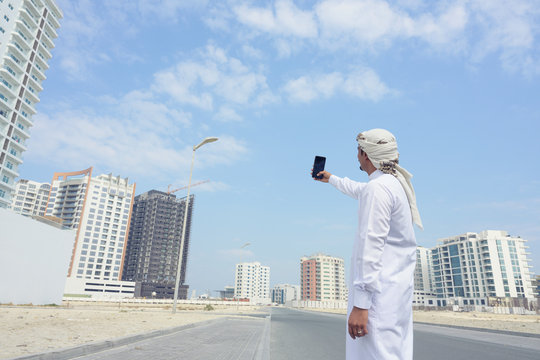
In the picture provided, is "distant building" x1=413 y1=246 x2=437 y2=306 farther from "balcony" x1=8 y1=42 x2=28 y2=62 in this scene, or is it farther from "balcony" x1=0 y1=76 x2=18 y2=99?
"balcony" x1=8 y1=42 x2=28 y2=62

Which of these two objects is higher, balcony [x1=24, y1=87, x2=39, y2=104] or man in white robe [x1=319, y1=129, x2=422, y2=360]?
balcony [x1=24, y1=87, x2=39, y2=104]

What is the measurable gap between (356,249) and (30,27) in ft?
282


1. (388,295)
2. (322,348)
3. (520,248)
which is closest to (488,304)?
(520,248)

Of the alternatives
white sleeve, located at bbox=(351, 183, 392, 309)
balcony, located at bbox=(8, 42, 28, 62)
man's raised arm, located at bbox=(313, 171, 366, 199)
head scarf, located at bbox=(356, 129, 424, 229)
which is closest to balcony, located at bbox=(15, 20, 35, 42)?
balcony, located at bbox=(8, 42, 28, 62)

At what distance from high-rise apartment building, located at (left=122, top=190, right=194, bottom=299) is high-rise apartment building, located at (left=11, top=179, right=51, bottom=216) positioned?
38.3 metres

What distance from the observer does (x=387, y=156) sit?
2412mm

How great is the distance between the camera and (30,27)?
221ft

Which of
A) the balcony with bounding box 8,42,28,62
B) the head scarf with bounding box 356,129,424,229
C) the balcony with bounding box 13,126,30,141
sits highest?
the balcony with bounding box 8,42,28,62

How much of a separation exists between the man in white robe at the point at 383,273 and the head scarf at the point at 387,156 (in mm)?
11

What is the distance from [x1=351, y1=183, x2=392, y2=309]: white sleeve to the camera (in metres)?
1.96

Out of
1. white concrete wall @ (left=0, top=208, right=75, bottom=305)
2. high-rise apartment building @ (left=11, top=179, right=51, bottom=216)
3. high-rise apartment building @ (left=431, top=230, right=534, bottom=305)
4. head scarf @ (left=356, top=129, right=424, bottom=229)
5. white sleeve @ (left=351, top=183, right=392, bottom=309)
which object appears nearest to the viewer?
white sleeve @ (left=351, top=183, right=392, bottom=309)

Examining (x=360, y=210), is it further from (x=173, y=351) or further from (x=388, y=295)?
(x=173, y=351)

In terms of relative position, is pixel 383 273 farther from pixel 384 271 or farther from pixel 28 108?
pixel 28 108

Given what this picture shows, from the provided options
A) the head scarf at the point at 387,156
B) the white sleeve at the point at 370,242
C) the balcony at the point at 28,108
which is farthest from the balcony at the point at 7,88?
the white sleeve at the point at 370,242
